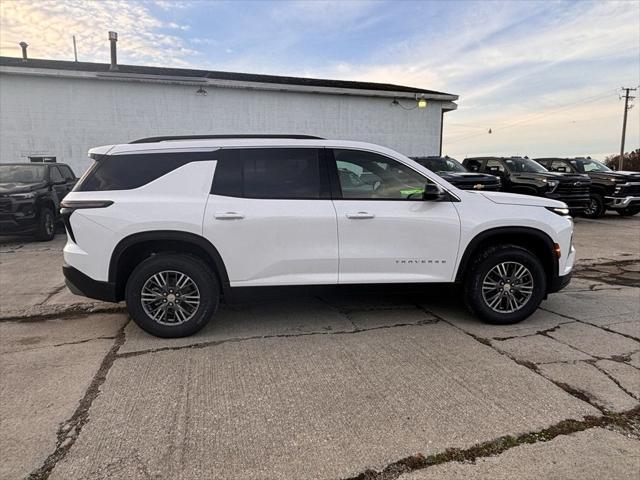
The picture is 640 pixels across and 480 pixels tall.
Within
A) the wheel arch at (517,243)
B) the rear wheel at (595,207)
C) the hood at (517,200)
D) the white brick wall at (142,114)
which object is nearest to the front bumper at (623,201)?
the rear wheel at (595,207)

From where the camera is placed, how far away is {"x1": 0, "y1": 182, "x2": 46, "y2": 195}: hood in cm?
899

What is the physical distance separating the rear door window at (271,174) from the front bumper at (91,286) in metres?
1.32

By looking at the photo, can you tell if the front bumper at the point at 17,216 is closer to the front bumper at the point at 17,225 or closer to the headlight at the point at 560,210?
the front bumper at the point at 17,225

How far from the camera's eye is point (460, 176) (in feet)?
37.0

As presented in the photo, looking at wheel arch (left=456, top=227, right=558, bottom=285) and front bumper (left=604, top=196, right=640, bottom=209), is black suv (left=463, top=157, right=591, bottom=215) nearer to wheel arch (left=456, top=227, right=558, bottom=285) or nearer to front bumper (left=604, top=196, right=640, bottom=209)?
front bumper (left=604, top=196, right=640, bottom=209)

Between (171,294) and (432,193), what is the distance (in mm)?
2630

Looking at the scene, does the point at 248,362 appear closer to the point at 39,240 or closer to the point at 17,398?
the point at 17,398

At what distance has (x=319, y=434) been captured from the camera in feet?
8.59

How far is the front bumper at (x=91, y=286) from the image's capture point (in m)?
3.97

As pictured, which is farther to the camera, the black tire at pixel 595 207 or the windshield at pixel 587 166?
the windshield at pixel 587 166

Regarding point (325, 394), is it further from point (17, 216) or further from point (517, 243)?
point (17, 216)

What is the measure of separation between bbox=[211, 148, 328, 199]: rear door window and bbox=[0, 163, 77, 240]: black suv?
735 cm

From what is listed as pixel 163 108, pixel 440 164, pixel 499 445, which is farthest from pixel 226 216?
pixel 163 108

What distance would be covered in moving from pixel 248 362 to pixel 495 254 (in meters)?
2.61
